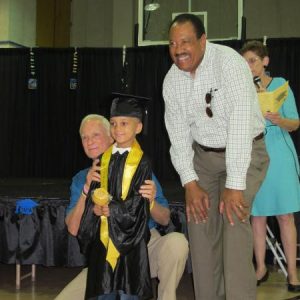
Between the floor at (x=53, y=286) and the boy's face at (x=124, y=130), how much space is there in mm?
1452

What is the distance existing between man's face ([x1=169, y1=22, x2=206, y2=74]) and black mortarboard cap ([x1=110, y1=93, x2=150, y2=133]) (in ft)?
0.84

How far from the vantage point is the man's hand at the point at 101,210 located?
6.64ft

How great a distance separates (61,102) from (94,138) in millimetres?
5247

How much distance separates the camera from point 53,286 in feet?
11.2

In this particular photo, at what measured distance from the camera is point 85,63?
7.32 m

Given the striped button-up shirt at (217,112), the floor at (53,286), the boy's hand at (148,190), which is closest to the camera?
the striped button-up shirt at (217,112)

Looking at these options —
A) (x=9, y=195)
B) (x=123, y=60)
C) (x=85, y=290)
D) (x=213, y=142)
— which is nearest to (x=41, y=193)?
(x=9, y=195)

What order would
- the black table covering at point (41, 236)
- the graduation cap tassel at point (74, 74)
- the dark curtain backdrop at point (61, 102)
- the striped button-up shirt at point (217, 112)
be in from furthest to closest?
the graduation cap tassel at point (74, 74), the dark curtain backdrop at point (61, 102), the black table covering at point (41, 236), the striped button-up shirt at point (217, 112)

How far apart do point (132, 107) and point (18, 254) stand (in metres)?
1.64

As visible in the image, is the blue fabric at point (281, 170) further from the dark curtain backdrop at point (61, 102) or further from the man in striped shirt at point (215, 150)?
the dark curtain backdrop at point (61, 102)

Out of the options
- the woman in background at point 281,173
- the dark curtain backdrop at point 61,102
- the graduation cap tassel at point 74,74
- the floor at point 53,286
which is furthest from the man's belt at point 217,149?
the graduation cap tassel at point 74,74

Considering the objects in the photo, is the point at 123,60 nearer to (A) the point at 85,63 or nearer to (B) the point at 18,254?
(A) the point at 85,63

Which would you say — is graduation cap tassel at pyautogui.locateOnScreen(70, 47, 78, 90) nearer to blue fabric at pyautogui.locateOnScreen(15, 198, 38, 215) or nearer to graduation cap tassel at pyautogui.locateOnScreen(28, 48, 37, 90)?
graduation cap tassel at pyautogui.locateOnScreen(28, 48, 37, 90)

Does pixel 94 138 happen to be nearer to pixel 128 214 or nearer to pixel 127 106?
pixel 127 106
